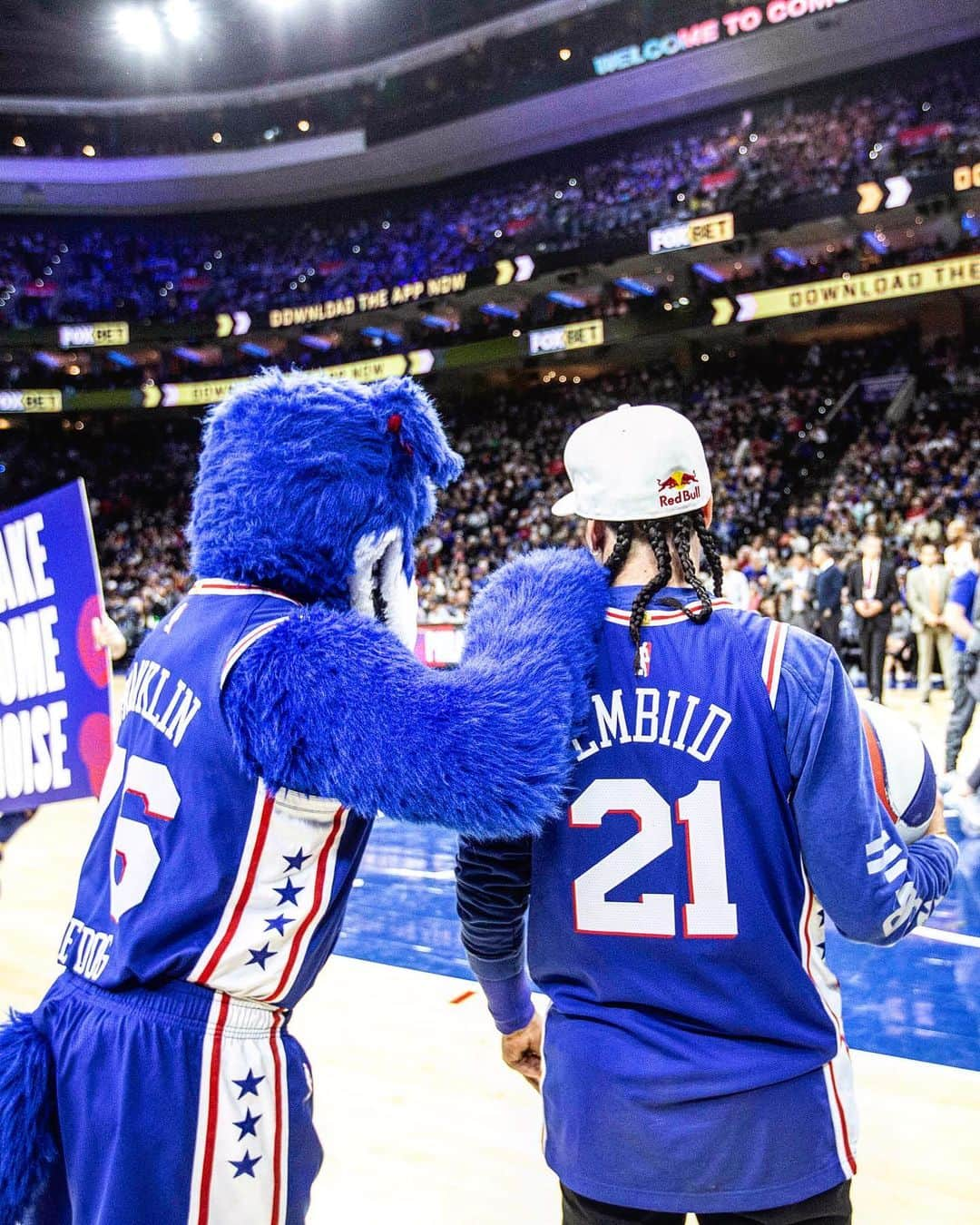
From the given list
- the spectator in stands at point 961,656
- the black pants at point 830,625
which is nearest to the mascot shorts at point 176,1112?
the spectator in stands at point 961,656

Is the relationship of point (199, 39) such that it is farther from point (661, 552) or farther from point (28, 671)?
point (661, 552)

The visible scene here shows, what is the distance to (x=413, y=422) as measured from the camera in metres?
1.43

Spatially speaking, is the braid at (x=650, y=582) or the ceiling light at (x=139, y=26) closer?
the braid at (x=650, y=582)

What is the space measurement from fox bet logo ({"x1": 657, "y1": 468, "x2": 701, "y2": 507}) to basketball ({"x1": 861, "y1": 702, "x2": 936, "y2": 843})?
1.22 ft

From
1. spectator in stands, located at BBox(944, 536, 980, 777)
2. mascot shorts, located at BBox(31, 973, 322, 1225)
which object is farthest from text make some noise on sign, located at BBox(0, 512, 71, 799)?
spectator in stands, located at BBox(944, 536, 980, 777)

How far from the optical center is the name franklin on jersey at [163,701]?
1.28 metres

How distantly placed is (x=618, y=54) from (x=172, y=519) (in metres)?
14.7

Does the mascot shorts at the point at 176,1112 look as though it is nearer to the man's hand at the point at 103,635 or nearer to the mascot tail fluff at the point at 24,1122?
the mascot tail fluff at the point at 24,1122

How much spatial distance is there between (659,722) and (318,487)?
541 millimetres

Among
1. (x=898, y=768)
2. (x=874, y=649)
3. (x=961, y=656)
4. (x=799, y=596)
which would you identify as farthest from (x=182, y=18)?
(x=898, y=768)

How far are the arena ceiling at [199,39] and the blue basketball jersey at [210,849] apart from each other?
24.9 m

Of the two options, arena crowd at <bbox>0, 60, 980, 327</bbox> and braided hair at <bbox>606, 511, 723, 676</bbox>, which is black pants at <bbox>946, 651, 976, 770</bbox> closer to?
braided hair at <bbox>606, 511, 723, 676</bbox>

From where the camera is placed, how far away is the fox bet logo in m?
1.35

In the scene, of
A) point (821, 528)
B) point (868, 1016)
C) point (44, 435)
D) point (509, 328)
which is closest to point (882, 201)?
point (821, 528)
